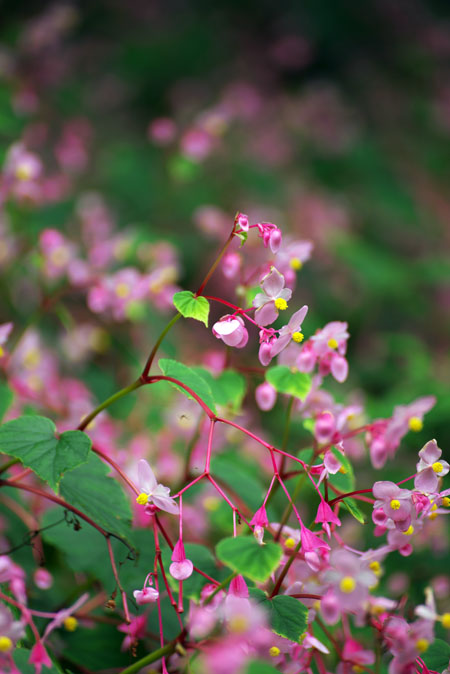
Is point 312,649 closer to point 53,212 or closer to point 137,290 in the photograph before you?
point 137,290

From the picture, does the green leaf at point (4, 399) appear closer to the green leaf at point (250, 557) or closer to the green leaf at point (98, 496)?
the green leaf at point (98, 496)

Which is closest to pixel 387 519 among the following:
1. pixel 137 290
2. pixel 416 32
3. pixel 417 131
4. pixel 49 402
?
pixel 137 290

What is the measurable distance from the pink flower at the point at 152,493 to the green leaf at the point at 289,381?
224mm

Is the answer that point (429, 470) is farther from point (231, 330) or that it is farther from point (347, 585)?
point (231, 330)

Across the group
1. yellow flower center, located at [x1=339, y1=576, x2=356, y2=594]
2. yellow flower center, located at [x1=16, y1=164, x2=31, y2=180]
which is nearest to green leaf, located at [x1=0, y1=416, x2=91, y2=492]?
yellow flower center, located at [x1=339, y1=576, x2=356, y2=594]

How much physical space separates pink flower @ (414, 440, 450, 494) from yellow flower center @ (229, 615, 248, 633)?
0.27m

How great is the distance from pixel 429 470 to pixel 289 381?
0.23 metres

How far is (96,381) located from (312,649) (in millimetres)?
1126

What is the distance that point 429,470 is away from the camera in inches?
25.6

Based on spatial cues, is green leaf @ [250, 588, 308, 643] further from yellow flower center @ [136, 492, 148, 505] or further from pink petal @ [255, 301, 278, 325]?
pink petal @ [255, 301, 278, 325]

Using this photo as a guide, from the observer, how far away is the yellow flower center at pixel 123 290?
52.2 inches

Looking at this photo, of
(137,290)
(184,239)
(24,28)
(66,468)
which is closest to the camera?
(66,468)

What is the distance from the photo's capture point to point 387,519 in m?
0.66

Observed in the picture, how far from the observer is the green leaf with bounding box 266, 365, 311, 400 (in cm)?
79
